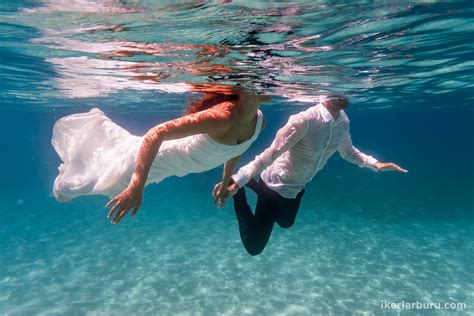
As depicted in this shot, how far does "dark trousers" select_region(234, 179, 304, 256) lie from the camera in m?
7.67

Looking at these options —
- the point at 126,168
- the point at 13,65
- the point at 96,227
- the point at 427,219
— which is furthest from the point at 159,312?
the point at 427,219

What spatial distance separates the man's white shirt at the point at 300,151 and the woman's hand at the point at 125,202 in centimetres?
319

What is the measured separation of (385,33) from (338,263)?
37.1 ft

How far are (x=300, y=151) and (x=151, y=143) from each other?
3838 millimetres

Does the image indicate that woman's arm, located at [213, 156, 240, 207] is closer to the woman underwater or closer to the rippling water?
the woman underwater

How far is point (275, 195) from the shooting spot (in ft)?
25.0

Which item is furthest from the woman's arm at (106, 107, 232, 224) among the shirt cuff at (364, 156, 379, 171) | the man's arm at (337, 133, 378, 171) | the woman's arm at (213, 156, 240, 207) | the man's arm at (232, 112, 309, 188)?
the shirt cuff at (364, 156, 379, 171)

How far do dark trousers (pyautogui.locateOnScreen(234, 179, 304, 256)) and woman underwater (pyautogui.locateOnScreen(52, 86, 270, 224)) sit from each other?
1.55m

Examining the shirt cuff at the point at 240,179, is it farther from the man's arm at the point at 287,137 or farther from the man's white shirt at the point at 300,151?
the man's arm at the point at 287,137

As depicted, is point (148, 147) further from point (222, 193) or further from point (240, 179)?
point (240, 179)

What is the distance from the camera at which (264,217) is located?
7789mm

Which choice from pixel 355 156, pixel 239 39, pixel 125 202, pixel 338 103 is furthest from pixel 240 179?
pixel 125 202

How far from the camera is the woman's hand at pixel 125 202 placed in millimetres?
3471

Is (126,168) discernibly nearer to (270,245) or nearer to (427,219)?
(270,245)
